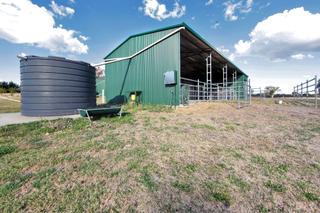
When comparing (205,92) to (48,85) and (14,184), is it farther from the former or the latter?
(14,184)

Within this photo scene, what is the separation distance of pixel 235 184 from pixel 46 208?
219 centimetres

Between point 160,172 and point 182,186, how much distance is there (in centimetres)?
44

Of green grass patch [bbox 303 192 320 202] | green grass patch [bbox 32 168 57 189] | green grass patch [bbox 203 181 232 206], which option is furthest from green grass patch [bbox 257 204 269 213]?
green grass patch [bbox 32 168 57 189]

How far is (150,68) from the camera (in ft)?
36.3

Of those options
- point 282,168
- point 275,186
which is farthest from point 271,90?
point 275,186

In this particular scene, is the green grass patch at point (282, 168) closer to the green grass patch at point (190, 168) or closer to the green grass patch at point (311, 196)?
the green grass patch at point (311, 196)

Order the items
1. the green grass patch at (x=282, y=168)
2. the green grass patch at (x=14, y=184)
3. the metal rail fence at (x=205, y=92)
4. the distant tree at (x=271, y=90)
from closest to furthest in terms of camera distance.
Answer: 1. the green grass patch at (x=14, y=184)
2. the green grass patch at (x=282, y=168)
3. the metal rail fence at (x=205, y=92)
4. the distant tree at (x=271, y=90)

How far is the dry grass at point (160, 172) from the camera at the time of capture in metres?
1.92

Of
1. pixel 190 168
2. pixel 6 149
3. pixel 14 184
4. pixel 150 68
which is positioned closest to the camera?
pixel 14 184

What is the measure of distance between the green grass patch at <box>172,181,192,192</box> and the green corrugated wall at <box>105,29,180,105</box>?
310 inches

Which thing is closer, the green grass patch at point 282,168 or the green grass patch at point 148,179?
the green grass patch at point 148,179

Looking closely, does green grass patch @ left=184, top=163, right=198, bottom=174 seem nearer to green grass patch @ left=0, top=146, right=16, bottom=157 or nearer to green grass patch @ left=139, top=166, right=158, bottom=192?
green grass patch @ left=139, top=166, right=158, bottom=192

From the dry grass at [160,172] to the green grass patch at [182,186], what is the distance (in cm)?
1

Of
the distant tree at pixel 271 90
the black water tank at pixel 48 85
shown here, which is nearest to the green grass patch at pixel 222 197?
the black water tank at pixel 48 85
